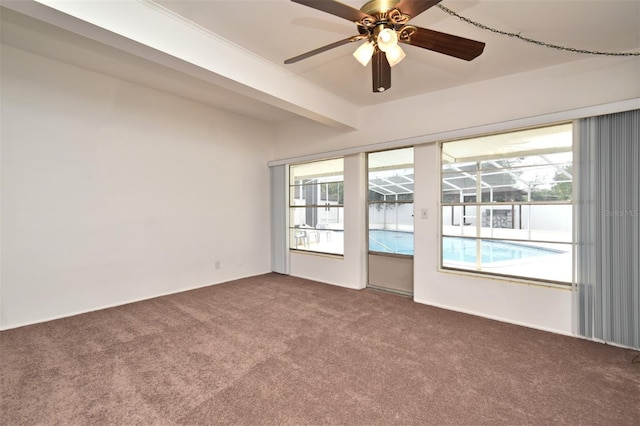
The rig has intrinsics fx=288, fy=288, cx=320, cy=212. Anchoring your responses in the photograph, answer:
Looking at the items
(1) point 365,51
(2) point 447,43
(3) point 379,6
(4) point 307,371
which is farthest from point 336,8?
(4) point 307,371

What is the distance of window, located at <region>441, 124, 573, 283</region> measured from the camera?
3.08 m

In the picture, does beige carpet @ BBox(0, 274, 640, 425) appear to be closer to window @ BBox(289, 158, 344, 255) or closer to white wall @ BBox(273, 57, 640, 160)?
window @ BBox(289, 158, 344, 255)

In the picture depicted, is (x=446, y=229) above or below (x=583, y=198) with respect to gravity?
below

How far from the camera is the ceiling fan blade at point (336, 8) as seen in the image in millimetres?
1639

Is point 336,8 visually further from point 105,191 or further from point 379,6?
point 105,191

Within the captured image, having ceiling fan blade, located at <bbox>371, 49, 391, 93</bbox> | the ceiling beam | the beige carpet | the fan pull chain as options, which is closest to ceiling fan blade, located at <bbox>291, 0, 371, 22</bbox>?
ceiling fan blade, located at <bbox>371, 49, 391, 93</bbox>

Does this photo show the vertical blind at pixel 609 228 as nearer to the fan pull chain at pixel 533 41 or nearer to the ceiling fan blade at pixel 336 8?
the fan pull chain at pixel 533 41

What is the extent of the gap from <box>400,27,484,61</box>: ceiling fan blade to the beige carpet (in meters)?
2.40

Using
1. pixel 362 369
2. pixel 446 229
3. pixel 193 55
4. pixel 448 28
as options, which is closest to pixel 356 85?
pixel 448 28

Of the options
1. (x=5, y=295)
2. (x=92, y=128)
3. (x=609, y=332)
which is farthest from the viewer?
(x=92, y=128)

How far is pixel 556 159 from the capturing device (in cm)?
309

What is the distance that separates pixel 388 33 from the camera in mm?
1853

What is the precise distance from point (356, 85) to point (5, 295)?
458 centimetres

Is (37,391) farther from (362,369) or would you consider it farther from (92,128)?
(92,128)
